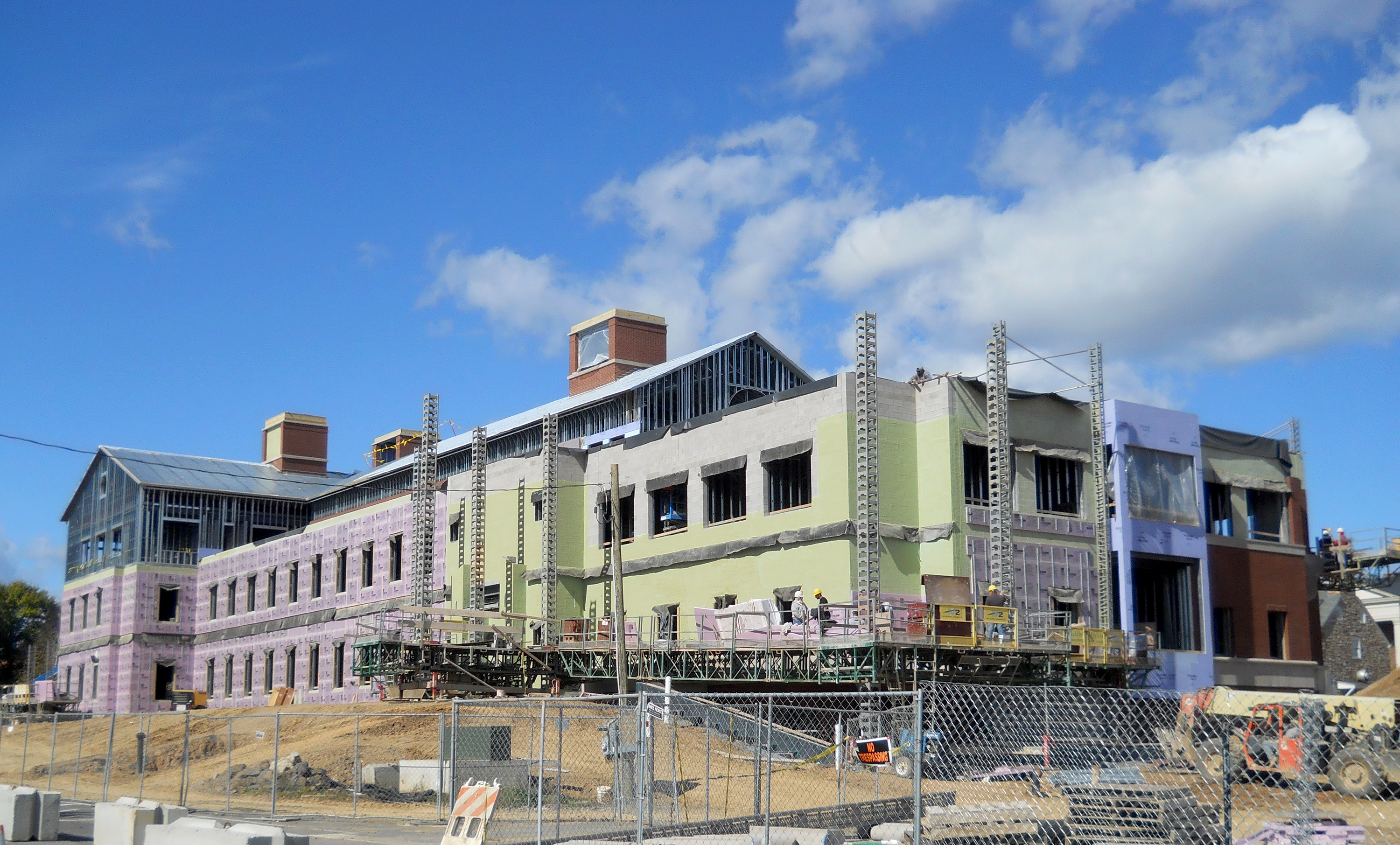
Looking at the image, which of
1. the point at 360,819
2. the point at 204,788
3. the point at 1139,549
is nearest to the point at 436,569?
the point at 204,788

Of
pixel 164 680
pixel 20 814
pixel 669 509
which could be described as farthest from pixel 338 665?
pixel 20 814

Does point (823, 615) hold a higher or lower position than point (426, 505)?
lower

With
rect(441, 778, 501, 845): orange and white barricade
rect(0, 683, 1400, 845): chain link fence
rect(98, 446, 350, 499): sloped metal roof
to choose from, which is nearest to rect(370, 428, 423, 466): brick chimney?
rect(98, 446, 350, 499): sloped metal roof

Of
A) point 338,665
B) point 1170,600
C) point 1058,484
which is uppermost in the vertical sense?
point 1058,484

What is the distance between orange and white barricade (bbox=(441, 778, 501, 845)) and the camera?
15148 mm

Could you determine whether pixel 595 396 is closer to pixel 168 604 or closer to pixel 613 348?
pixel 613 348

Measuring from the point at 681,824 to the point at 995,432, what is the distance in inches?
938

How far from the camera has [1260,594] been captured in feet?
150

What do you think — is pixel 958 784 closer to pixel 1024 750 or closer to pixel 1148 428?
pixel 1024 750

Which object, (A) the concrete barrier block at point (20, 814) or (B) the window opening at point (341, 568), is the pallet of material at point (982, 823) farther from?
(B) the window opening at point (341, 568)

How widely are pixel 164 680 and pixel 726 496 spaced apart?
140ft

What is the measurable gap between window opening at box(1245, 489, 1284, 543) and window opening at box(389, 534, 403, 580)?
32714mm

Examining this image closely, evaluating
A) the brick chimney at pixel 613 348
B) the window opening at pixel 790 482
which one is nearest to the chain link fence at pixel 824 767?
the window opening at pixel 790 482

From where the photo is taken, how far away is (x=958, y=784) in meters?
23.0
